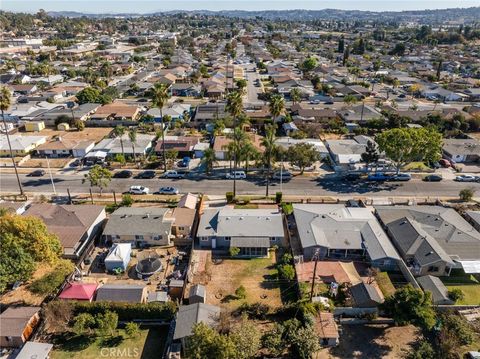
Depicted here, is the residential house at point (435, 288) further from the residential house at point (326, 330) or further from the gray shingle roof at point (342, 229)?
the residential house at point (326, 330)

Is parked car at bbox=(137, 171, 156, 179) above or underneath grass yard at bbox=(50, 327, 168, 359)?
above

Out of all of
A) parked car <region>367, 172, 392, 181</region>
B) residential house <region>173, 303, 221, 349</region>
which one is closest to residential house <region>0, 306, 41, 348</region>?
residential house <region>173, 303, 221, 349</region>

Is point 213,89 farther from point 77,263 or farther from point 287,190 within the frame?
point 77,263

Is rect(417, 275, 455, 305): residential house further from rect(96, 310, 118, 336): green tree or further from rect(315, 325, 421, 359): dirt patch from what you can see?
rect(96, 310, 118, 336): green tree

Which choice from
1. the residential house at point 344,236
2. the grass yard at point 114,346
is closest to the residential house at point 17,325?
the grass yard at point 114,346

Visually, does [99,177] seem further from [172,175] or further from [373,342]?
[373,342]

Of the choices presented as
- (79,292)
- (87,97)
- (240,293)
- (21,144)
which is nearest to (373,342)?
(240,293)
